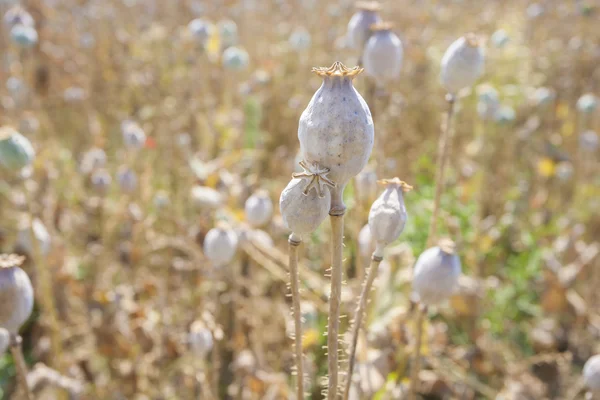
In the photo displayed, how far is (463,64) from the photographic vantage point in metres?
1.09

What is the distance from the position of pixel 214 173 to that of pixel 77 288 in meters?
0.66

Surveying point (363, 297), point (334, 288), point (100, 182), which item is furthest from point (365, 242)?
point (100, 182)

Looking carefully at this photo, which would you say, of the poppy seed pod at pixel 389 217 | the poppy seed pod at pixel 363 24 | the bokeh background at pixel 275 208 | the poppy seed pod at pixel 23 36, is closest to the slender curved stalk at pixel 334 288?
the poppy seed pod at pixel 389 217

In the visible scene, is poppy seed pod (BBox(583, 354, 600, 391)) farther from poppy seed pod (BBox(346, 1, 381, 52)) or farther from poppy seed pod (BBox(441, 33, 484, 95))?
poppy seed pod (BBox(346, 1, 381, 52))

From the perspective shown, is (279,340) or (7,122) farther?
(7,122)

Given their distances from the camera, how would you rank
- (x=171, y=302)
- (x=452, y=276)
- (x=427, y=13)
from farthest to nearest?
(x=427, y=13)
(x=171, y=302)
(x=452, y=276)

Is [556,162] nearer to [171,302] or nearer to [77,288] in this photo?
[171,302]

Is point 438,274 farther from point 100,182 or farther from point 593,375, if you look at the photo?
point 100,182

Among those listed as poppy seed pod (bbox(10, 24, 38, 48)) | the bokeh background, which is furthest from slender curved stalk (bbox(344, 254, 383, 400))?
poppy seed pod (bbox(10, 24, 38, 48))

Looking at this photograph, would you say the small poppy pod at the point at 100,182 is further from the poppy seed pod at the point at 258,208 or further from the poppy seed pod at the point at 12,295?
the poppy seed pod at the point at 12,295

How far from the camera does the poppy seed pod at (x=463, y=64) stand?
3.59ft

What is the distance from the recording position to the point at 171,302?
1967mm

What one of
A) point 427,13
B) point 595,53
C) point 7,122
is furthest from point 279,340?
point 427,13

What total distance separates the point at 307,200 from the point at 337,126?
0.29ft
